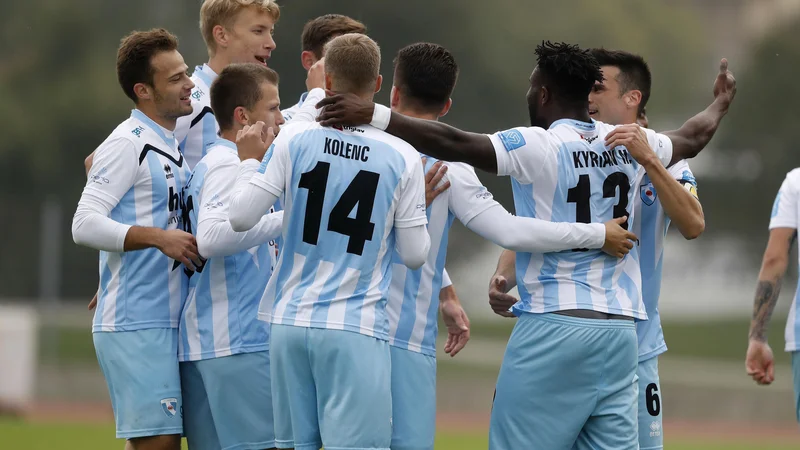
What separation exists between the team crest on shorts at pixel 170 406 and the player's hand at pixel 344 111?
5.08 feet

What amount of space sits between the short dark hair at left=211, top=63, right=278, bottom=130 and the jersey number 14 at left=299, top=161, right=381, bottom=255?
0.87 m

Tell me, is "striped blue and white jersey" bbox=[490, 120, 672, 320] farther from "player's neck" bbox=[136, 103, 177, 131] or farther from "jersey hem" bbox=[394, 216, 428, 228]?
"player's neck" bbox=[136, 103, 177, 131]

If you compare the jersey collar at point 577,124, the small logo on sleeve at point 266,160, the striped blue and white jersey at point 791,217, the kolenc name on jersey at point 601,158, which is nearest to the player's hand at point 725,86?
the striped blue and white jersey at point 791,217

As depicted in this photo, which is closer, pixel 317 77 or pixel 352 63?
pixel 352 63

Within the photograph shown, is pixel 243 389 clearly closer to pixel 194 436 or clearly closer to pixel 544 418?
pixel 194 436

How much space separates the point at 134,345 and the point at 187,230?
62cm

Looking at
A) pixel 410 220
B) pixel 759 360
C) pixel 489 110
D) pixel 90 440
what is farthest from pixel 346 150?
pixel 489 110

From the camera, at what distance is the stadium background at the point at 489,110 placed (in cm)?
2766

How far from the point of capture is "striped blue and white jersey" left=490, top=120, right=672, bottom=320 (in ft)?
16.5

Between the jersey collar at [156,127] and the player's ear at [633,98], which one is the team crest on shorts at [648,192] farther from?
the jersey collar at [156,127]

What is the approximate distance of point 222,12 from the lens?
6484mm

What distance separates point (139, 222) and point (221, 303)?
1.76 feet

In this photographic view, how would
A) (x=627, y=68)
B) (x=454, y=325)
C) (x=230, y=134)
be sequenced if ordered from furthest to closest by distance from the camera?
(x=627, y=68)
(x=454, y=325)
(x=230, y=134)

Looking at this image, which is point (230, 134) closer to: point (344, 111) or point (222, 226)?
point (222, 226)
